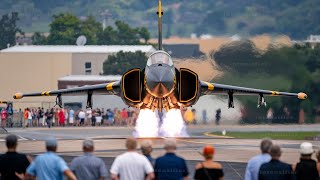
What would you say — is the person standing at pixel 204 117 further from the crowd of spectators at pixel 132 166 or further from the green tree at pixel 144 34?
the green tree at pixel 144 34

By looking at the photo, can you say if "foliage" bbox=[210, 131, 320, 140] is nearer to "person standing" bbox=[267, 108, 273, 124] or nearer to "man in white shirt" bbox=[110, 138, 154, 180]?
"person standing" bbox=[267, 108, 273, 124]

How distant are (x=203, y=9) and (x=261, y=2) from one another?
66.3 ft

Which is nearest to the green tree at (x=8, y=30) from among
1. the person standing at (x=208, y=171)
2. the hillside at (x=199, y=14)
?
the hillside at (x=199, y=14)

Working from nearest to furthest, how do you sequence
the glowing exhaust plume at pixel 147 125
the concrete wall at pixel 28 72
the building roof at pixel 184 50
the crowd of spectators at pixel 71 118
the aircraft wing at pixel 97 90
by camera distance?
the glowing exhaust plume at pixel 147 125
the aircraft wing at pixel 97 90
the building roof at pixel 184 50
the crowd of spectators at pixel 71 118
the concrete wall at pixel 28 72

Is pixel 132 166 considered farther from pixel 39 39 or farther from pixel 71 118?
pixel 39 39

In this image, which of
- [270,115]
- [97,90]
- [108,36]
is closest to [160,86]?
[97,90]

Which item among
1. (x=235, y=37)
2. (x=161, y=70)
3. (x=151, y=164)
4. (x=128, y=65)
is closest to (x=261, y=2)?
(x=235, y=37)

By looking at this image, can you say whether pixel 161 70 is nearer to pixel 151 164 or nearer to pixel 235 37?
pixel 235 37

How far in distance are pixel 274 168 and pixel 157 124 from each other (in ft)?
68.7

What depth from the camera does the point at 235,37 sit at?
4162 cm

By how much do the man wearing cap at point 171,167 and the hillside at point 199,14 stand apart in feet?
96.5

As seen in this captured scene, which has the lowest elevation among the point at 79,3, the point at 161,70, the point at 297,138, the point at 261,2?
the point at 297,138

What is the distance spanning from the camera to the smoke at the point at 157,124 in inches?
1282

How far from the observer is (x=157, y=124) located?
32.7m
